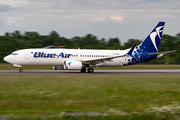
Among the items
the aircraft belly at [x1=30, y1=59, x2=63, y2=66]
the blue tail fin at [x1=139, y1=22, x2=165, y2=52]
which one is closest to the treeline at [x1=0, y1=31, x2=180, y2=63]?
the blue tail fin at [x1=139, y1=22, x2=165, y2=52]

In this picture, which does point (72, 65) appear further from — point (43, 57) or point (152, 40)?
point (152, 40)

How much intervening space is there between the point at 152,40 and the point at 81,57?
35.7 ft

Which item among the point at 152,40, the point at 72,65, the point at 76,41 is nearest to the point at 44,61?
the point at 72,65

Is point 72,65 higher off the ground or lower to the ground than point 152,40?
lower

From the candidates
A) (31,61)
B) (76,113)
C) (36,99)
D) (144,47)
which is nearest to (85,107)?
(76,113)

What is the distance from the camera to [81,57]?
31.6 m

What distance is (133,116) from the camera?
7.39 m

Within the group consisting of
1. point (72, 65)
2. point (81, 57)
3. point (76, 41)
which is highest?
point (76, 41)

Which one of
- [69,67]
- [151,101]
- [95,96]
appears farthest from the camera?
[69,67]

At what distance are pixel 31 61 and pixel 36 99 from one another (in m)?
19.5

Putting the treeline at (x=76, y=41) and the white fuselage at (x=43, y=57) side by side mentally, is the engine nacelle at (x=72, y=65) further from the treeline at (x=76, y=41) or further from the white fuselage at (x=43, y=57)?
the treeline at (x=76, y=41)

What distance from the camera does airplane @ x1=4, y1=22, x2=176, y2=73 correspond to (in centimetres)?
2975

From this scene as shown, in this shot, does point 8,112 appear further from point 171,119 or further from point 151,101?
point 151,101

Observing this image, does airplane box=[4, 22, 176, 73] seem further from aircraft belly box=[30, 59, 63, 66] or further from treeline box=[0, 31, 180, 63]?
treeline box=[0, 31, 180, 63]
